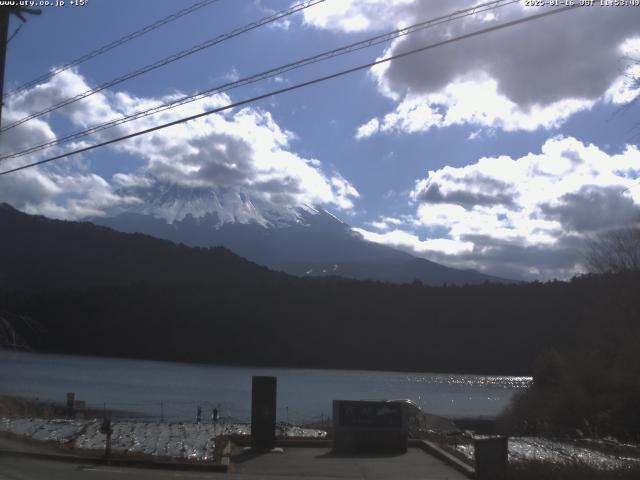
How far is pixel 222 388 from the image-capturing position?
8356 cm

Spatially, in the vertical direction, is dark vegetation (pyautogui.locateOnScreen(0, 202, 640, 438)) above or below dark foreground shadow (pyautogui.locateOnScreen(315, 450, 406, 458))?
above

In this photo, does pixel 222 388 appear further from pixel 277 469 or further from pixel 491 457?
pixel 491 457

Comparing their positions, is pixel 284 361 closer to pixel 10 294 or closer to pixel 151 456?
pixel 10 294

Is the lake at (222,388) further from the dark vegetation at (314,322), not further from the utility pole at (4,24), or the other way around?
the utility pole at (4,24)

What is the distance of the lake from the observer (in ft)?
206

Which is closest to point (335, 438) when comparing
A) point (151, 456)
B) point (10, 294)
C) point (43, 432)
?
point (151, 456)

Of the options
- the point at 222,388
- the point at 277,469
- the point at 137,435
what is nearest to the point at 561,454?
the point at 277,469

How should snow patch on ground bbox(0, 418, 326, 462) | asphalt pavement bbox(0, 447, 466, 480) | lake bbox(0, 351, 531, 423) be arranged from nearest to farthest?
asphalt pavement bbox(0, 447, 466, 480), snow patch on ground bbox(0, 418, 326, 462), lake bbox(0, 351, 531, 423)

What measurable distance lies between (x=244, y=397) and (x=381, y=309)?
68.8 metres

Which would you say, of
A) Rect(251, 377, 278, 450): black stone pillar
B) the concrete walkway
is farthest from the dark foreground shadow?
Rect(251, 377, 278, 450): black stone pillar

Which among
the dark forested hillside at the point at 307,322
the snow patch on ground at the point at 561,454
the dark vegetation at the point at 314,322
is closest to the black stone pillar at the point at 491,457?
the snow patch on ground at the point at 561,454

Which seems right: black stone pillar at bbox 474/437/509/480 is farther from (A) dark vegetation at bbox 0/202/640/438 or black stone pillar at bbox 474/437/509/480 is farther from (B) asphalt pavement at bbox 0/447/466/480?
(A) dark vegetation at bbox 0/202/640/438

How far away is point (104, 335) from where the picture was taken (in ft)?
479

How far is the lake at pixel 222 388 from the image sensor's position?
62.7m
